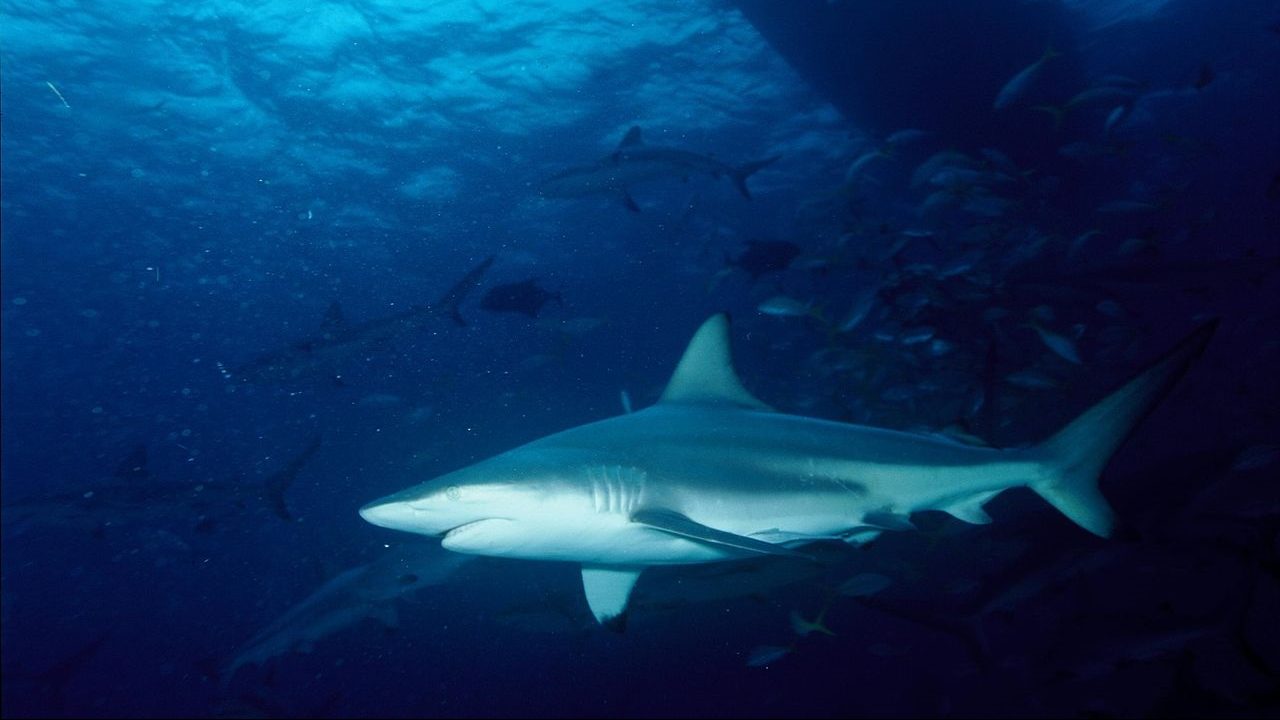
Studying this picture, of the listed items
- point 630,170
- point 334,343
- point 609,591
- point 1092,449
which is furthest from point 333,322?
point 1092,449

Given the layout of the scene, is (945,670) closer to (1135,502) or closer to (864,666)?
(864,666)

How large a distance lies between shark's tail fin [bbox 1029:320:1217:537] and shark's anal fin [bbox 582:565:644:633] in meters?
2.74

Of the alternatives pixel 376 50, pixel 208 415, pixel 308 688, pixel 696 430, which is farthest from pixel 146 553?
pixel 696 430

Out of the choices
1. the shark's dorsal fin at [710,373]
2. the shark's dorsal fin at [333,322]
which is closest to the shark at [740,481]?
the shark's dorsal fin at [710,373]

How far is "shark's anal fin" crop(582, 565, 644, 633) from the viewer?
4016mm

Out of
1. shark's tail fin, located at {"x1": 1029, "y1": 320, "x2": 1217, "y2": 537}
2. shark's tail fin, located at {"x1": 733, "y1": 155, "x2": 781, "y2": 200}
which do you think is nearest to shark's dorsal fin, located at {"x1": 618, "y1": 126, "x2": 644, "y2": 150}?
shark's tail fin, located at {"x1": 733, "y1": 155, "x2": 781, "y2": 200}

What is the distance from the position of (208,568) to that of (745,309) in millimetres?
29815

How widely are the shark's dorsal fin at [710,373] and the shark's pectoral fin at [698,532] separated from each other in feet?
A: 3.49

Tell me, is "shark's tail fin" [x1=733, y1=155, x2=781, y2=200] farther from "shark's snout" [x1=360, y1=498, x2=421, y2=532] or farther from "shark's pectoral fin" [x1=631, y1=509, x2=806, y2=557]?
"shark's snout" [x1=360, y1=498, x2=421, y2=532]

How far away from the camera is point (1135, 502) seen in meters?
7.12

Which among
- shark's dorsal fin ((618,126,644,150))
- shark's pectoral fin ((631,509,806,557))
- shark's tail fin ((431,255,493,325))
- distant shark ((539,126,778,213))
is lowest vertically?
shark's tail fin ((431,255,493,325))

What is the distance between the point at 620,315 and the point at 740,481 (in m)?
26.3

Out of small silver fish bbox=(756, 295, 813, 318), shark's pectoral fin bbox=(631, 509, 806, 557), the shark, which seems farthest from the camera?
small silver fish bbox=(756, 295, 813, 318)

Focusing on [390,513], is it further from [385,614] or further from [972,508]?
[385,614]
